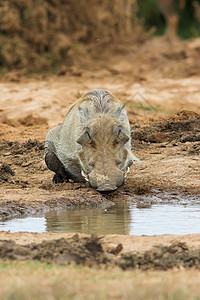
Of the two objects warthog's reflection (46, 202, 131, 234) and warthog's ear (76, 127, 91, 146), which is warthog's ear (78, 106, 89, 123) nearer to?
warthog's ear (76, 127, 91, 146)

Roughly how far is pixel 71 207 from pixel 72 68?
808 cm

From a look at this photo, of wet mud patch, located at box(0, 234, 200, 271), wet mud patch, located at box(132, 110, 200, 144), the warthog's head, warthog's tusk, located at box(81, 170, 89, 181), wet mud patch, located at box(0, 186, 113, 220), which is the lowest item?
wet mud patch, located at box(132, 110, 200, 144)

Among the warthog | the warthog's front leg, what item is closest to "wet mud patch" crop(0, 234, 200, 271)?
the warthog

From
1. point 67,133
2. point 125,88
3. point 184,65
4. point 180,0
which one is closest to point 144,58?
point 184,65

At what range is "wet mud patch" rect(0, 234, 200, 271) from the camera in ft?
12.5

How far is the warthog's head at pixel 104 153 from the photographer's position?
654 centimetres

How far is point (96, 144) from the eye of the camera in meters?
6.75

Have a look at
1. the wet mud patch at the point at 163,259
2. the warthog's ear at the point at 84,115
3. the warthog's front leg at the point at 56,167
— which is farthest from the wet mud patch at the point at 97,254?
the warthog's front leg at the point at 56,167

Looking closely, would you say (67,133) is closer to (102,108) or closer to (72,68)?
(102,108)

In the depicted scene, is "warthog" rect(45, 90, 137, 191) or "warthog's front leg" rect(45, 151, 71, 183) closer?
"warthog" rect(45, 90, 137, 191)

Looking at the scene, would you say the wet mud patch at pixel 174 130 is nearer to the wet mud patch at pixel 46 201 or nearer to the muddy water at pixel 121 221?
the wet mud patch at pixel 46 201

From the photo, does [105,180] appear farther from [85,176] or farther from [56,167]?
[56,167]

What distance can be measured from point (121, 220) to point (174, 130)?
451cm

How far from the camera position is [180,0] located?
18203 millimetres
